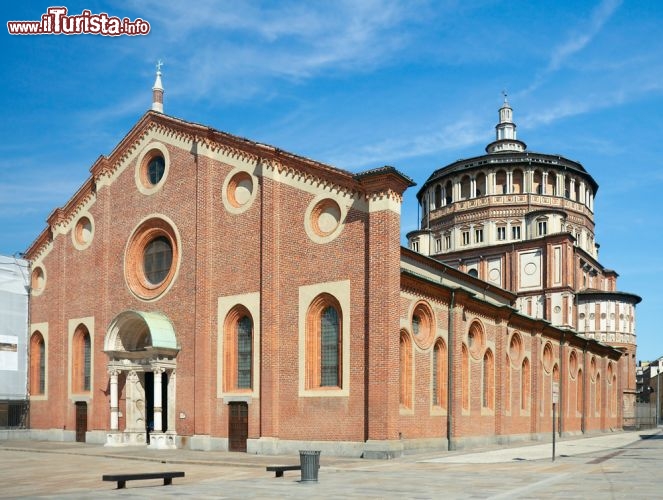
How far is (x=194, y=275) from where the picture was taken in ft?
107

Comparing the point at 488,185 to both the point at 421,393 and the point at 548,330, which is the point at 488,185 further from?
the point at 421,393

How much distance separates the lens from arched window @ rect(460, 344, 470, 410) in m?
33.7

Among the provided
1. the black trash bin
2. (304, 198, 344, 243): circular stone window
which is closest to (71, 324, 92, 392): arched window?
(304, 198, 344, 243): circular stone window

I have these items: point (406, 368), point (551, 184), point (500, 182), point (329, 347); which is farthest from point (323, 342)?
point (551, 184)

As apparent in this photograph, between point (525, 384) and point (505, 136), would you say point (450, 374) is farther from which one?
point (505, 136)

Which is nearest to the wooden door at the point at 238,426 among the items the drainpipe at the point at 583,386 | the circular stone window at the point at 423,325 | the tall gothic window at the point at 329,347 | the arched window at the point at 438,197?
the tall gothic window at the point at 329,347

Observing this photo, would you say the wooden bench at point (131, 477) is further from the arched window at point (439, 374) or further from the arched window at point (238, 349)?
the arched window at point (439, 374)

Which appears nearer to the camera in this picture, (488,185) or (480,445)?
(480,445)

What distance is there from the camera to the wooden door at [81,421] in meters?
37.3

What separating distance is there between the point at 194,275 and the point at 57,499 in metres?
17.5

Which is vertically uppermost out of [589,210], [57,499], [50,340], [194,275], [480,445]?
[589,210]

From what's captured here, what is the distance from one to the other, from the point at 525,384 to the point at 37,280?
27.4 meters

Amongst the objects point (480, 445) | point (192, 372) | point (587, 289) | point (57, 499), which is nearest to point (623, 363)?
point (587, 289)

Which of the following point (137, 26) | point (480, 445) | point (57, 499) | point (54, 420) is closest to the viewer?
point (57, 499)
